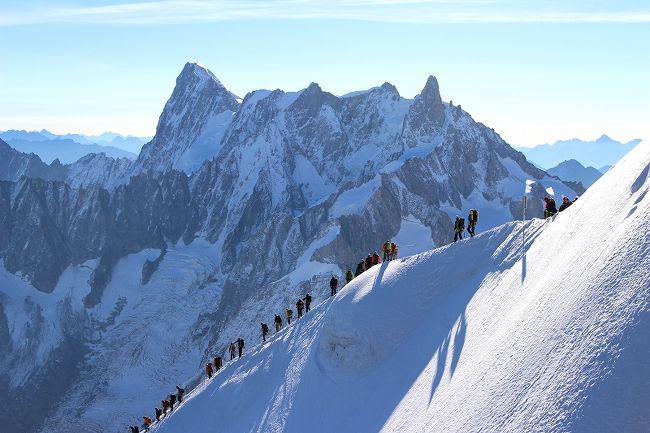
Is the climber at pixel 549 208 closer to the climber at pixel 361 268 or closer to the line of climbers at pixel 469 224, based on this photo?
the line of climbers at pixel 469 224

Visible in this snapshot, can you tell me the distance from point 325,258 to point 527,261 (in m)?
116

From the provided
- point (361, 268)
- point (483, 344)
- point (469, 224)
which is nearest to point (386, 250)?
point (361, 268)

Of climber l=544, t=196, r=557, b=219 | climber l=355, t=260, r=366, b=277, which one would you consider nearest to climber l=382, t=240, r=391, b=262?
climber l=355, t=260, r=366, b=277

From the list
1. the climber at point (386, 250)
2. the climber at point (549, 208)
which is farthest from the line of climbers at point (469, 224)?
the climber at point (549, 208)

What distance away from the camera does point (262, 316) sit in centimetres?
14850

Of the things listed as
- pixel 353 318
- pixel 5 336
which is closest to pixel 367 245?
pixel 5 336

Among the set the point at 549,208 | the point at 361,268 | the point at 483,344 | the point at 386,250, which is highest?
the point at 386,250

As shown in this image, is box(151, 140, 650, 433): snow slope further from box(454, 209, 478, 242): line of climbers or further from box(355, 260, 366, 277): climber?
box(355, 260, 366, 277): climber

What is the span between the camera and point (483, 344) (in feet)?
110

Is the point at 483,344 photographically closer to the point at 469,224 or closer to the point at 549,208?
the point at 549,208

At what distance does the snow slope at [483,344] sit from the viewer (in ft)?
79.3

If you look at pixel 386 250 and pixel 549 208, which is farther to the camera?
pixel 386 250

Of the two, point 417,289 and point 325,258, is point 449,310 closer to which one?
point 417,289

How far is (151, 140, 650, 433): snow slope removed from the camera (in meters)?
24.2
